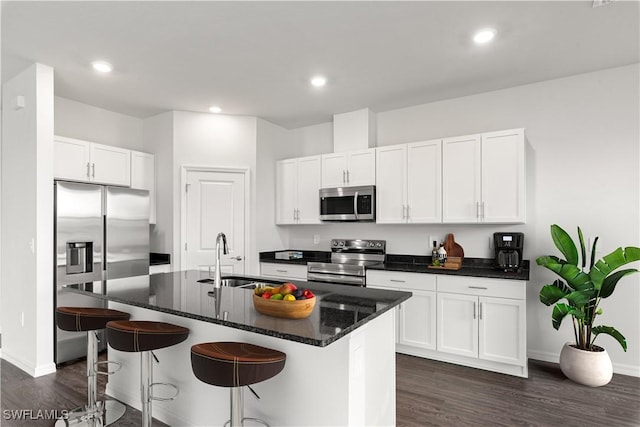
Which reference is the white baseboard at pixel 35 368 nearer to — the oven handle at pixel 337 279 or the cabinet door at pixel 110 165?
the cabinet door at pixel 110 165

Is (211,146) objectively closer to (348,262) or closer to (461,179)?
(348,262)

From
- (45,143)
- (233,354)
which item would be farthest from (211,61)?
(233,354)

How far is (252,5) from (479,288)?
2993 mm

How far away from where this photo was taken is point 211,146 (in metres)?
4.66

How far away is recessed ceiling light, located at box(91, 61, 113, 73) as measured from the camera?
10.5ft

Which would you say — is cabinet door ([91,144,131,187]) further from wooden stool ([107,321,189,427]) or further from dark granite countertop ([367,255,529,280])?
dark granite countertop ([367,255,529,280])

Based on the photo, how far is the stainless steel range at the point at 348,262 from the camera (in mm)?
4059

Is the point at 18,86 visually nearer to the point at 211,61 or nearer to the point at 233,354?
the point at 211,61

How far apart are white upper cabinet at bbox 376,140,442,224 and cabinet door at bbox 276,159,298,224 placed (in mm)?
1243

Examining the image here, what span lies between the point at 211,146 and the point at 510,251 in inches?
145

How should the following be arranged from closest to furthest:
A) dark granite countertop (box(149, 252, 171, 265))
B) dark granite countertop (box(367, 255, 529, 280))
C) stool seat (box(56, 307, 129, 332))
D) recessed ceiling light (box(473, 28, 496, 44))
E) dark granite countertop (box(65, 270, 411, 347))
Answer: dark granite countertop (box(65, 270, 411, 347)) < stool seat (box(56, 307, 129, 332)) < recessed ceiling light (box(473, 28, 496, 44)) < dark granite countertop (box(367, 255, 529, 280)) < dark granite countertop (box(149, 252, 171, 265))

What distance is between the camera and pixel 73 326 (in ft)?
7.74

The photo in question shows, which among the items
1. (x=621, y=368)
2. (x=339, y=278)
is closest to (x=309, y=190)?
(x=339, y=278)

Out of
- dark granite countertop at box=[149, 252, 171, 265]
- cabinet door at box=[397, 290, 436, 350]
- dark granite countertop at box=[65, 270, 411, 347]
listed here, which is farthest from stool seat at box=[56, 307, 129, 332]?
cabinet door at box=[397, 290, 436, 350]
